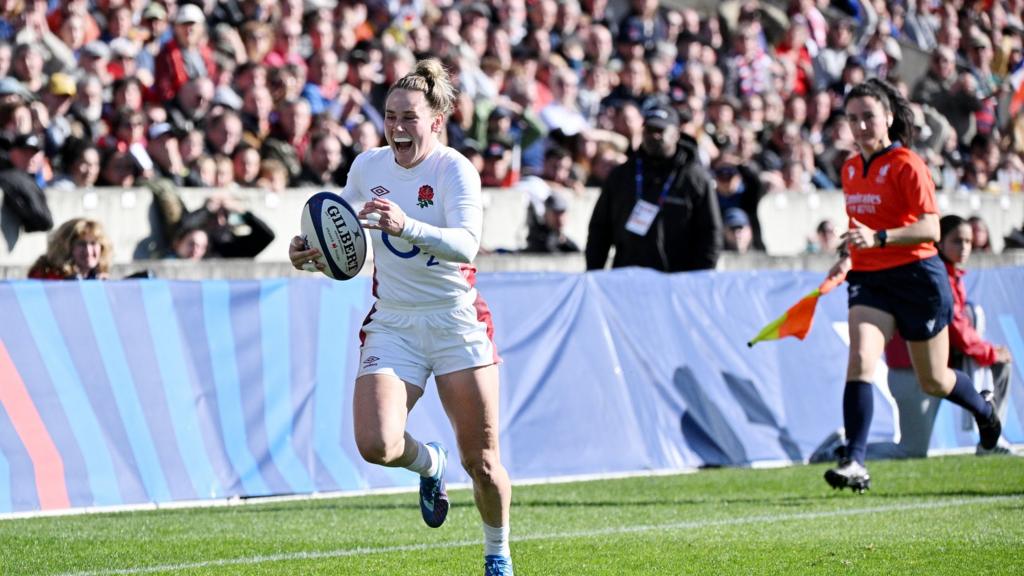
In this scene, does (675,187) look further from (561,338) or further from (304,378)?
(304,378)

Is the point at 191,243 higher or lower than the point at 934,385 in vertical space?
higher

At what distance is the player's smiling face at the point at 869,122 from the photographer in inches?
376

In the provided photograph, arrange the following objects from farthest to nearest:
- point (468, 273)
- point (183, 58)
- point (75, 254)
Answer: point (183, 58), point (75, 254), point (468, 273)

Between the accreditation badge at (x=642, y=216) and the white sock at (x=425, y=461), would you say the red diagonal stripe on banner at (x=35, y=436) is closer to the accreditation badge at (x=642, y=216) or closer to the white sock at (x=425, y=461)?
the white sock at (x=425, y=461)

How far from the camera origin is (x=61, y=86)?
13.2 metres

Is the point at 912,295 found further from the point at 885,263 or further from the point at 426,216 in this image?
the point at 426,216

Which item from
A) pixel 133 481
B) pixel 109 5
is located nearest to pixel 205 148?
pixel 109 5

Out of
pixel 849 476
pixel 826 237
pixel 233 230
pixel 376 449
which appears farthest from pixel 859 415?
pixel 826 237

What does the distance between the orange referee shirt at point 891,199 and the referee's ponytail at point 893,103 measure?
214mm

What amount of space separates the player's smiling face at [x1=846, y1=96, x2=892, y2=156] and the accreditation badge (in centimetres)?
308

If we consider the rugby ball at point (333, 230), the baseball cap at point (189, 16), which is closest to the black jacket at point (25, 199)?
the baseball cap at point (189, 16)

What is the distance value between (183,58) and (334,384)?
502cm

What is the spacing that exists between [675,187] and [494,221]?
212 cm

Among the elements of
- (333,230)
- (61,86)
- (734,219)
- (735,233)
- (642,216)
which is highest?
(61,86)
